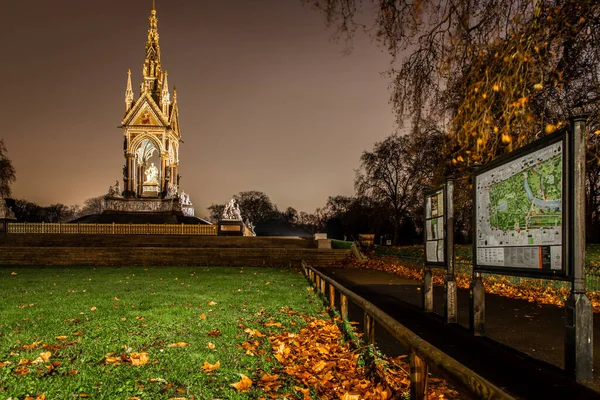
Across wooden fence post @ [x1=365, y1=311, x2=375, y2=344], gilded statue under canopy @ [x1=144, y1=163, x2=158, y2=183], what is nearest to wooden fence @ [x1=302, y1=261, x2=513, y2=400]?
wooden fence post @ [x1=365, y1=311, x2=375, y2=344]

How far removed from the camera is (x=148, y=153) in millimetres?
45781

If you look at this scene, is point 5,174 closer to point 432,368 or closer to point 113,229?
point 113,229

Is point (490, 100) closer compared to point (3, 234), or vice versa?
point (490, 100)

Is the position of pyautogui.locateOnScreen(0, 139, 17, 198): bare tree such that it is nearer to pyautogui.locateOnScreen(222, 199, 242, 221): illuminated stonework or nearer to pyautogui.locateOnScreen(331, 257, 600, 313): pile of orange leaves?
pyautogui.locateOnScreen(222, 199, 242, 221): illuminated stonework

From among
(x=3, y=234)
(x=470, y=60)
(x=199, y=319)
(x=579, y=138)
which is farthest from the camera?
(x=3, y=234)

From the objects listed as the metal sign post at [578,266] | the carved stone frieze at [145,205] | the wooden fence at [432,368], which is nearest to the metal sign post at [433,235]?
the metal sign post at [578,266]

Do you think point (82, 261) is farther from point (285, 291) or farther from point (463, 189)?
point (463, 189)

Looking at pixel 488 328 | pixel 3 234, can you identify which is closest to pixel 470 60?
pixel 488 328

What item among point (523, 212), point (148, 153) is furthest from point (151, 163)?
point (523, 212)

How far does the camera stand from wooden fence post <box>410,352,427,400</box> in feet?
10.1

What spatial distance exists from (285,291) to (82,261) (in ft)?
52.6

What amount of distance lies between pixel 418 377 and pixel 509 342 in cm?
352

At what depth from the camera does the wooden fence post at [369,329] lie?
483 cm

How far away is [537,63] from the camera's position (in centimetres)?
602
